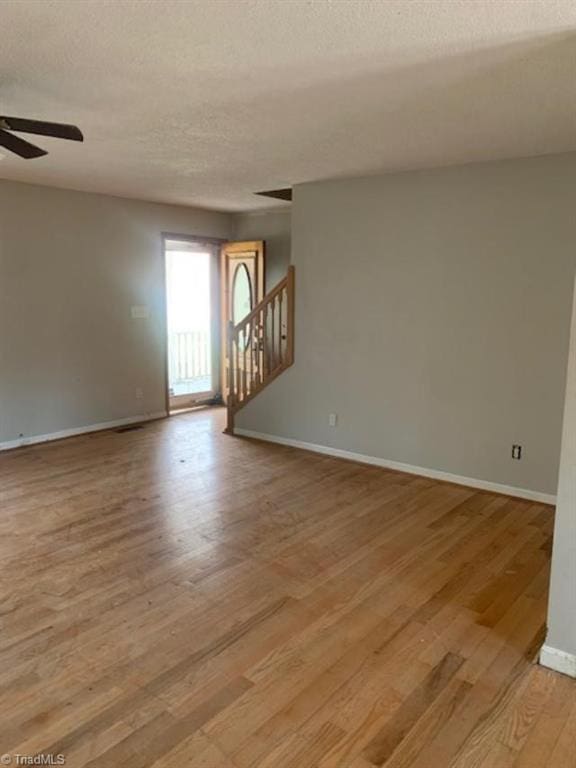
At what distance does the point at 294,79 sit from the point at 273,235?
14.3ft

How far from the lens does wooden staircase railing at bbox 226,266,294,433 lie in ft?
17.6

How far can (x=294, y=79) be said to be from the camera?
250 centimetres

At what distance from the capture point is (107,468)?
4.74m

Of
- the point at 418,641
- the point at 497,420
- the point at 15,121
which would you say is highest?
the point at 15,121

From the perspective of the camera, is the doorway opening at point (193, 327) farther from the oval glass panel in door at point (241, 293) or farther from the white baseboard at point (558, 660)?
Result: the white baseboard at point (558, 660)

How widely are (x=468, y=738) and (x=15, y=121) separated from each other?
3198mm

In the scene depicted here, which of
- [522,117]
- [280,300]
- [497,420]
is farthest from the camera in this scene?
[280,300]

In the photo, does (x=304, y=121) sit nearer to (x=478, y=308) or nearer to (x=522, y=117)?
(x=522, y=117)

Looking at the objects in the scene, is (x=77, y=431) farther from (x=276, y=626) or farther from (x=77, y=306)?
(x=276, y=626)

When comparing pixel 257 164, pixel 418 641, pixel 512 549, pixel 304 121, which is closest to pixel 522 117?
pixel 304 121

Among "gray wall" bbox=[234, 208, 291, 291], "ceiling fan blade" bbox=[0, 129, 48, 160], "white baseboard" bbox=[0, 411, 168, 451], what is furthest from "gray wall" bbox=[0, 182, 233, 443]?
"ceiling fan blade" bbox=[0, 129, 48, 160]

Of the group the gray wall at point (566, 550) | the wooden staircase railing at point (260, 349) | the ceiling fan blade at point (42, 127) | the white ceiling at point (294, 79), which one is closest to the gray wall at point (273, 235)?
the wooden staircase railing at point (260, 349)

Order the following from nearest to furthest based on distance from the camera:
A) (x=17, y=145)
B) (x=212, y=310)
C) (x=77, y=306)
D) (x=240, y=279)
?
(x=17, y=145) → (x=77, y=306) → (x=240, y=279) → (x=212, y=310)

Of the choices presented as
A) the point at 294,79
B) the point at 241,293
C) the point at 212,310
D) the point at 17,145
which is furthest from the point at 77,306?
the point at 294,79
